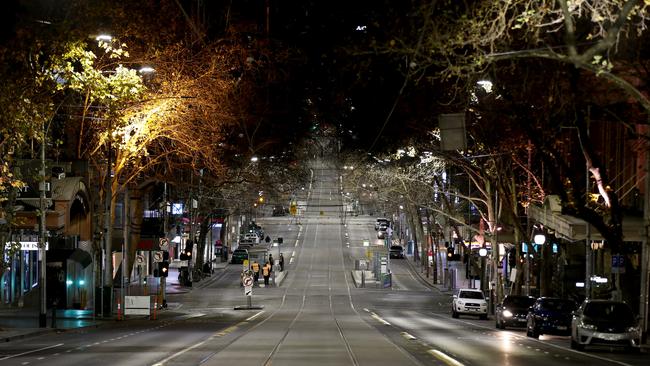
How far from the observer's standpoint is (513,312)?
42.4m

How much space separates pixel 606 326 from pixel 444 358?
777 centimetres

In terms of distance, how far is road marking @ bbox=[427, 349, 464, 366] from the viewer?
22.0 m

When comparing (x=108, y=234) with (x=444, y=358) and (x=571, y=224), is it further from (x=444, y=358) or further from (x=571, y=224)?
(x=444, y=358)

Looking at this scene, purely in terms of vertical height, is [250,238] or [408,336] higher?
[250,238]

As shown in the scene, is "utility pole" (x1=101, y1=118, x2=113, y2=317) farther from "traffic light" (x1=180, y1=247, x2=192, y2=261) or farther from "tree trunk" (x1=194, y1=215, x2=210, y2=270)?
"tree trunk" (x1=194, y1=215, x2=210, y2=270)

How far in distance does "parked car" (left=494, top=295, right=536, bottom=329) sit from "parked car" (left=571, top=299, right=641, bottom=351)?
12129 mm

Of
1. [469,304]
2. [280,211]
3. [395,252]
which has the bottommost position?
[469,304]

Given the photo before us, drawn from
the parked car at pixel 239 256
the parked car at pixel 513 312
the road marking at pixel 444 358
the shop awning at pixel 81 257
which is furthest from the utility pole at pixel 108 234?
the parked car at pixel 239 256

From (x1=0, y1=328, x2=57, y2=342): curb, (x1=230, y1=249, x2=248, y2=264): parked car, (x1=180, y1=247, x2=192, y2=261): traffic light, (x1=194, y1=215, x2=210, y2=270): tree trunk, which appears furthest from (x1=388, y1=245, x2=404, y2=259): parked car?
(x1=0, y1=328, x2=57, y2=342): curb

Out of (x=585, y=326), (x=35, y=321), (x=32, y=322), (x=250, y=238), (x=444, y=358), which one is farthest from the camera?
(x=250, y=238)

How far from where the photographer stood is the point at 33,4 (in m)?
38.4

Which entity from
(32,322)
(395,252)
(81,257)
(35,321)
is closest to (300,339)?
(32,322)

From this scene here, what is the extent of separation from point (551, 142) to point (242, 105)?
1365 cm

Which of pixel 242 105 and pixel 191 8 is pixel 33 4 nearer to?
pixel 191 8
